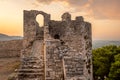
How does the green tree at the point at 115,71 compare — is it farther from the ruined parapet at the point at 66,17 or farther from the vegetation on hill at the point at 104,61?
the ruined parapet at the point at 66,17

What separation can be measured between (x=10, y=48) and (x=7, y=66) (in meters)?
3.49

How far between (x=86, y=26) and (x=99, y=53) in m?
36.6

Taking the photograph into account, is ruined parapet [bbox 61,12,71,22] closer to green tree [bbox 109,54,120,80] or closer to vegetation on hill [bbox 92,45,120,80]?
green tree [bbox 109,54,120,80]

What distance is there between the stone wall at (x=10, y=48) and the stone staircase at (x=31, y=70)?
64.9 feet

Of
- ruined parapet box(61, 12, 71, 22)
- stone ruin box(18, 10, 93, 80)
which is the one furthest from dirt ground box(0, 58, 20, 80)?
ruined parapet box(61, 12, 71, 22)

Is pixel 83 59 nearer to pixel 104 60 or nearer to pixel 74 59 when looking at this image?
pixel 74 59

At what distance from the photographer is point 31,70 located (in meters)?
29.6

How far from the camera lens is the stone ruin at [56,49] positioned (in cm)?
2902

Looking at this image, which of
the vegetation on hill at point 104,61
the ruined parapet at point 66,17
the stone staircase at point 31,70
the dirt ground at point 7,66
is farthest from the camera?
the vegetation on hill at point 104,61

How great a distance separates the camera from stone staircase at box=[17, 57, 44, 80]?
2934 cm

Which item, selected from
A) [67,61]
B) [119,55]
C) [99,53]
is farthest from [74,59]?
[99,53]

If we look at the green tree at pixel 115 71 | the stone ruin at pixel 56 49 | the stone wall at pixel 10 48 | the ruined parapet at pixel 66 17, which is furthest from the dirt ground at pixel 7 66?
the green tree at pixel 115 71

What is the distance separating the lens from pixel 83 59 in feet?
99.9

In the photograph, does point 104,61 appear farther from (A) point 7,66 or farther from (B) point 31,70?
(B) point 31,70
